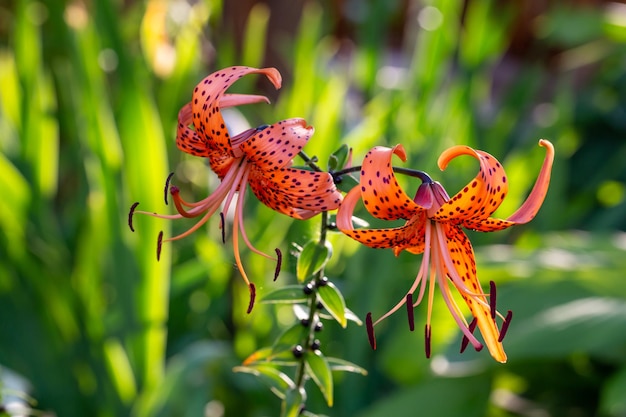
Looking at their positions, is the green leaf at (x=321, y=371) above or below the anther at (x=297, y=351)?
below

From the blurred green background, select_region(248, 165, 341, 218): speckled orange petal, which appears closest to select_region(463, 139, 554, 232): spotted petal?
select_region(248, 165, 341, 218): speckled orange petal

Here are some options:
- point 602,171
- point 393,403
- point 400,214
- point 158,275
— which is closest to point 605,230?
point 602,171

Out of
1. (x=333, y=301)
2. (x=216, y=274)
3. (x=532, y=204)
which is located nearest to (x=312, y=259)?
(x=333, y=301)

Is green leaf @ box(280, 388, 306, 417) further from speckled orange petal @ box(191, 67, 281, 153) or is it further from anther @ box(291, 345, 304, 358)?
speckled orange petal @ box(191, 67, 281, 153)

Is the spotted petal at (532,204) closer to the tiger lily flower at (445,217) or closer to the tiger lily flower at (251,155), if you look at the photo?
the tiger lily flower at (445,217)

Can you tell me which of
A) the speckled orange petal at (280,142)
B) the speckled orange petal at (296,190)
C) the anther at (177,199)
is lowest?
the anther at (177,199)

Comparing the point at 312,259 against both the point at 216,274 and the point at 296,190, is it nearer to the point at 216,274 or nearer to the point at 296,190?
the point at 296,190

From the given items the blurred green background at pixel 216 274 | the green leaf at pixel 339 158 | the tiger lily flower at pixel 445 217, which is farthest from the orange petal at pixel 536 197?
the blurred green background at pixel 216 274

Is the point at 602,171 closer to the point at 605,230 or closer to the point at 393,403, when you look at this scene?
the point at 605,230

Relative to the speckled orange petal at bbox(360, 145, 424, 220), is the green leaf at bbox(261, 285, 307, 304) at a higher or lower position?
lower
